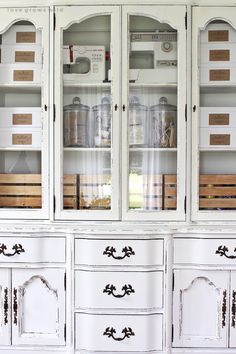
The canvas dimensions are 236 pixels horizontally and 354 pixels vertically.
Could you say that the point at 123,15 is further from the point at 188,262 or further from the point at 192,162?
the point at 188,262

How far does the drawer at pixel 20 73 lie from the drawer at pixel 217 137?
0.95 m

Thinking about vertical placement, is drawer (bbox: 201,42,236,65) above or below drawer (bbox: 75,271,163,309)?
above

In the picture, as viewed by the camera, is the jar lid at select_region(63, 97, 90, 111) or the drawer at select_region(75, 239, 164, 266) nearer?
the drawer at select_region(75, 239, 164, 266)

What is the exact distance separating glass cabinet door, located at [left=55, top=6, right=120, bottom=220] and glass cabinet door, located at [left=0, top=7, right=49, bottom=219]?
8 centimetres

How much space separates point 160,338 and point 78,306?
1.52 feet

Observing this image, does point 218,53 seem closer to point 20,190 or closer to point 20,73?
point 20,73

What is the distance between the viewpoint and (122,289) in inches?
86.3

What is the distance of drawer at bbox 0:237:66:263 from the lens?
222cm

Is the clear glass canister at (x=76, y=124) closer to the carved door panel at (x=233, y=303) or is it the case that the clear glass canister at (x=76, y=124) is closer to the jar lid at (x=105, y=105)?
the jar lid at (x=105, y=105)

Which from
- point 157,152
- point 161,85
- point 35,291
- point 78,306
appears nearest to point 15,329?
point 35,291

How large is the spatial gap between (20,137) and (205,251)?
1.18 m

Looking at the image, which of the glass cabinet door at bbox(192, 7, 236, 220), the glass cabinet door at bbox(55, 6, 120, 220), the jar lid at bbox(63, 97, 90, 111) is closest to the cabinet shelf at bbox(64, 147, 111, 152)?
the glass cabinet door at bbox(55, 6, 120, 220)

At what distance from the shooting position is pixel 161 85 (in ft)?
7.50

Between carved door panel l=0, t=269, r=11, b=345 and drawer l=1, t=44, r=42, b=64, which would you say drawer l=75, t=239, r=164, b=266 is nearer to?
carved door panel l=0, t=269, r=11, b=345
